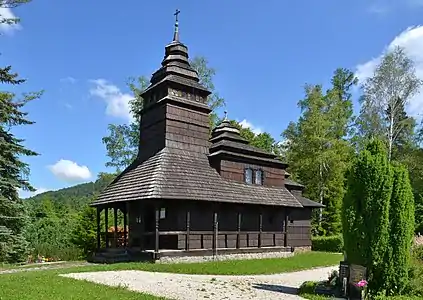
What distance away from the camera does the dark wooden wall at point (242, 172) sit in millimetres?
21906

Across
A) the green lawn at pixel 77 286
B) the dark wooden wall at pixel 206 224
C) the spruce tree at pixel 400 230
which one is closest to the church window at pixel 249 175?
the dark wooden wall at pixel 206 224

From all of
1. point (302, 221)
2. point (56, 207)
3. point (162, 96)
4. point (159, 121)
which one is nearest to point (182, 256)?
point (159, 121)

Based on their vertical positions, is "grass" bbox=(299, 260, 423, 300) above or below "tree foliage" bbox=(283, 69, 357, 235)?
below

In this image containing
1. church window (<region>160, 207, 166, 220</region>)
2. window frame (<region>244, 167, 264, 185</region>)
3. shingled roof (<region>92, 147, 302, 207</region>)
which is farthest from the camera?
window frame (<region>244, 167, 264, 185</region>)

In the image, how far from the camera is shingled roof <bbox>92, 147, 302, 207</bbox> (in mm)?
18125

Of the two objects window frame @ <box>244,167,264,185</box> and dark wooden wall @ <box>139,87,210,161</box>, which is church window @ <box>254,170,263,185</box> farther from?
dark wooden wall @ <box>139,87,210,161</box>

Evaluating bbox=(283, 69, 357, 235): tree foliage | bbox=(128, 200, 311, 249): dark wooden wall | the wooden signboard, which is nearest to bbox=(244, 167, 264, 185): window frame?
bbox=(128, 200, 311, 249): dark wooden wall

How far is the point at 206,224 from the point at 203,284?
27.8 feet

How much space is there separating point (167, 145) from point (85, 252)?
Answer: 9.17 metres

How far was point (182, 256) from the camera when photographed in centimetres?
1831

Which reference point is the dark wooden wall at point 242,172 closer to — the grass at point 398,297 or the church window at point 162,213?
the church window at point 162,213

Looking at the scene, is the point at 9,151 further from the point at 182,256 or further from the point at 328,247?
the point at 328,247

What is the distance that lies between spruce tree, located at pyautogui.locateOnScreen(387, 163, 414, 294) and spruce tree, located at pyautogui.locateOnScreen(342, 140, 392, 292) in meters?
0.21

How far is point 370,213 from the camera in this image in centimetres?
1086
